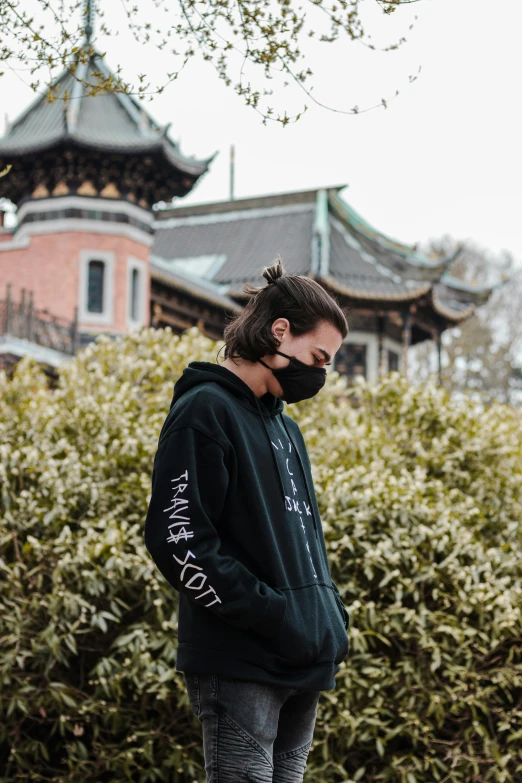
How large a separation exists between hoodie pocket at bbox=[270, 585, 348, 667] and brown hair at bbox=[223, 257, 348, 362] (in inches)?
23.9

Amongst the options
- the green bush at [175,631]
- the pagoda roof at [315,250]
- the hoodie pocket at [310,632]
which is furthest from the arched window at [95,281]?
the hoodie pocket at [310,632]

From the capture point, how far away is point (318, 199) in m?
25.1

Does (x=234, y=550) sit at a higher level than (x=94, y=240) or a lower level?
lower

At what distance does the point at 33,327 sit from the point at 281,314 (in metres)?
12.8

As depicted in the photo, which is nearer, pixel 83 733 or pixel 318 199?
pixel 83 733

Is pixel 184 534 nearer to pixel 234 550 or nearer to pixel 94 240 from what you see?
pixel 234 550

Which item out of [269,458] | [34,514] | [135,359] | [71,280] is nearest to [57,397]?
[135,359]

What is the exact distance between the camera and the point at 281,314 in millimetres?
2479

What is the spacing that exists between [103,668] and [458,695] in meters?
1.53

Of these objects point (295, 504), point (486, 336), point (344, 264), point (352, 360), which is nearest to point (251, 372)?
→ point (295, 504)

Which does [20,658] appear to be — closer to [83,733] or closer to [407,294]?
[83,733]

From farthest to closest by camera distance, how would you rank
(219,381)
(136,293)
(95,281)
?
(136,293), (95,281), (219,381)

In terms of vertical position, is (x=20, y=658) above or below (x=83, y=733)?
above

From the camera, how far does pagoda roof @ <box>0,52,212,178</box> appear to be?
17.1 metres
